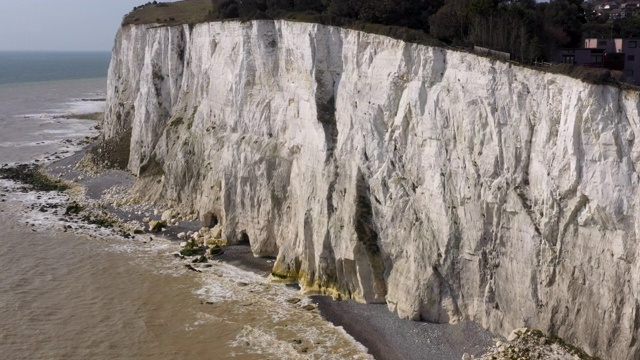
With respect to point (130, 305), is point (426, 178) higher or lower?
higher

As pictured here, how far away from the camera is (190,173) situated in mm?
31703

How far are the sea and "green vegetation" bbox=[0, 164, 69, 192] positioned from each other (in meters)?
→ 4.81

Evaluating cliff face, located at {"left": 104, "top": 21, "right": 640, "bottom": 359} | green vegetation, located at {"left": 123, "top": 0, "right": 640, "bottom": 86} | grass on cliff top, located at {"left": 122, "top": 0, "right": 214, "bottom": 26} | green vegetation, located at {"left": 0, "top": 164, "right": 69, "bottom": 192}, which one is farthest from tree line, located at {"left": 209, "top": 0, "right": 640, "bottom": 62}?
green vegetation, located at {"left": 0, "top": 164, "right": 69, "bottom": 192}

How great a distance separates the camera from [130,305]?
74.1 feet

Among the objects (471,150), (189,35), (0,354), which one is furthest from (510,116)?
(189,35)

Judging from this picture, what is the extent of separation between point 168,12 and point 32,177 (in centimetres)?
1586

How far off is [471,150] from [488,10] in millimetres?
9239

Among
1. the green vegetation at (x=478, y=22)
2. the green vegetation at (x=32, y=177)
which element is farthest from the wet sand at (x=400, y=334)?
the green vegetation at (x=32, y=177)

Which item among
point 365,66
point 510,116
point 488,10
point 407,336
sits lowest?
point 407,336

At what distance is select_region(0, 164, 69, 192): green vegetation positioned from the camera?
125 feet

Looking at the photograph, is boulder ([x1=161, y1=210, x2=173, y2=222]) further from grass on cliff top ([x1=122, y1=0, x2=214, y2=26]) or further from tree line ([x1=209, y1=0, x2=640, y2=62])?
grass on cliff top ([x1=122, y1=0, x2=214, y2=26])

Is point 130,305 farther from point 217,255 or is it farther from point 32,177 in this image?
point 32,177

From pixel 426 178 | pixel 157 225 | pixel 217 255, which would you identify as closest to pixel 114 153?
pixel 157 225

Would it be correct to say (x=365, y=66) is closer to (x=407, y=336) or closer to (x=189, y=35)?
(x=407, y=336)
